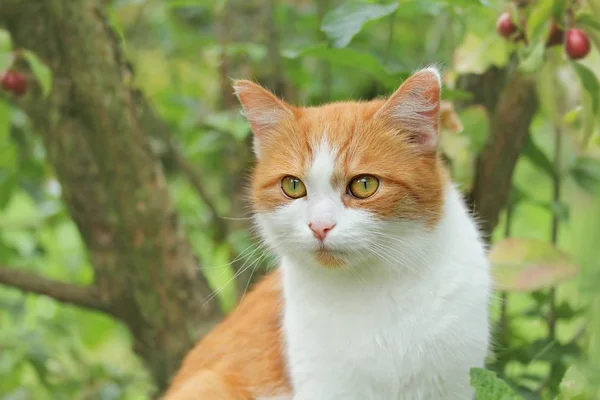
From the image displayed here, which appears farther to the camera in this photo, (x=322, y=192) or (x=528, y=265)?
(x=528, y=265)

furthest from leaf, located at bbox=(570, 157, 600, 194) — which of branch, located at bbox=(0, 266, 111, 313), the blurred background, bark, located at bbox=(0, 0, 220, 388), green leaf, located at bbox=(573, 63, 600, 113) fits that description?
branch, located at bbox=(0, 266, 111, 313)

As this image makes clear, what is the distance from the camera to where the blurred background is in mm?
1650

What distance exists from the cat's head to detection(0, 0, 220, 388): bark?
0.68 meters

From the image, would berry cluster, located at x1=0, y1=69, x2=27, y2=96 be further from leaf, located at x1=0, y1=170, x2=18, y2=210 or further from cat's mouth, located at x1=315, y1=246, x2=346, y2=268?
cat's mouth, located at x1=315, y1=246, x2=346, y2=268

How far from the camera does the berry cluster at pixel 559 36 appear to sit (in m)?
1.54

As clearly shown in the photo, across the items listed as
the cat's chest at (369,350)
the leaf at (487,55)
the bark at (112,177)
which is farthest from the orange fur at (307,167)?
the bark at (112,177)

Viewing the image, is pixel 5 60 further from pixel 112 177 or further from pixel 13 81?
pixel 112 177

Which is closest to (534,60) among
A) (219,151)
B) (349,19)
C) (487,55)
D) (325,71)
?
(487,55)

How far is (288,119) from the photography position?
1.61 meters

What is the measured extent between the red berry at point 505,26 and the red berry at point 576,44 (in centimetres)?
15

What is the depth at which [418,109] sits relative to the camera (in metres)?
1.48

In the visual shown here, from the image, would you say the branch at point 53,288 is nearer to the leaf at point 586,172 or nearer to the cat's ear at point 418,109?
the cat's ear at point 418,109

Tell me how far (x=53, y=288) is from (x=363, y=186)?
1245 millimetres

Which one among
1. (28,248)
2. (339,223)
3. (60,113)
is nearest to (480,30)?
(339,223)
